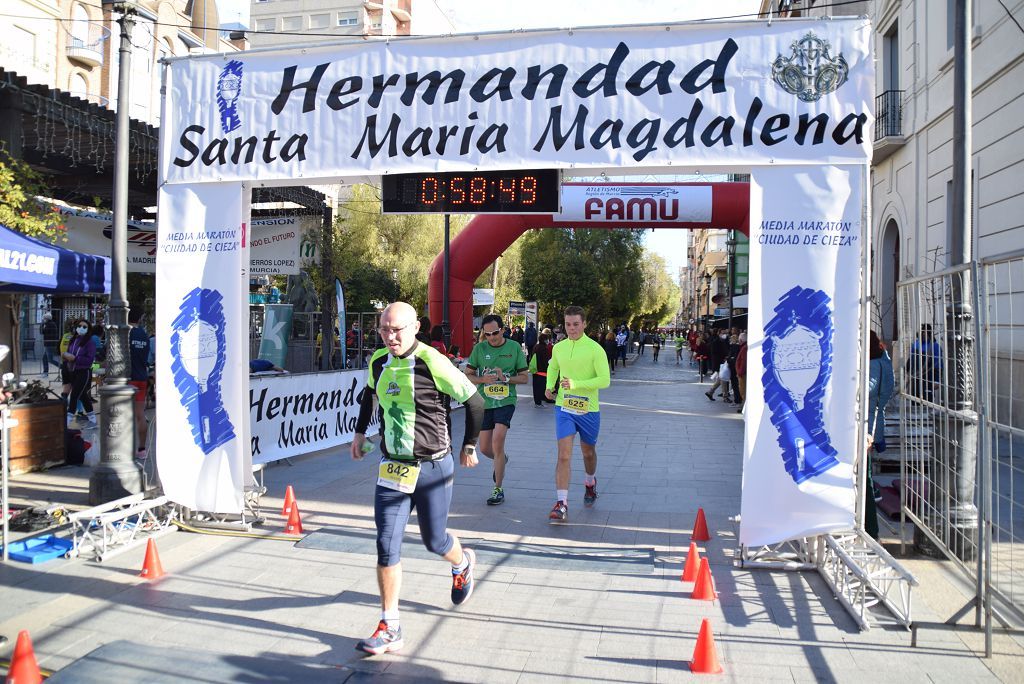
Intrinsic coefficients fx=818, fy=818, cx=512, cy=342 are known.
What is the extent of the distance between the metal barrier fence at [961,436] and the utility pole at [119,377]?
671 centimetres

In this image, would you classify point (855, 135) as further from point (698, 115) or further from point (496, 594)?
point (496, 594)

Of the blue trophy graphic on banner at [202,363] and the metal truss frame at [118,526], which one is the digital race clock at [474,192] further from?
the metal truss frame at [118,526]

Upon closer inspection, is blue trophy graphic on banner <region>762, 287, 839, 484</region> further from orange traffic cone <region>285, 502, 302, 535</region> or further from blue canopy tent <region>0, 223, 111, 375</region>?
blue canopy tent <region>0, 223, 111, 375</region>

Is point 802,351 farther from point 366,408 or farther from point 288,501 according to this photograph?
point 288,501

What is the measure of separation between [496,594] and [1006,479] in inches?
157

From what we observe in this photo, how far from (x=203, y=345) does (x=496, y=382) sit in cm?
265

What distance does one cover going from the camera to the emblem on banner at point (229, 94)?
263 inches

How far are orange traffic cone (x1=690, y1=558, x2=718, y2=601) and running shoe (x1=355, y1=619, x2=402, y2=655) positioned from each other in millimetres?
2020

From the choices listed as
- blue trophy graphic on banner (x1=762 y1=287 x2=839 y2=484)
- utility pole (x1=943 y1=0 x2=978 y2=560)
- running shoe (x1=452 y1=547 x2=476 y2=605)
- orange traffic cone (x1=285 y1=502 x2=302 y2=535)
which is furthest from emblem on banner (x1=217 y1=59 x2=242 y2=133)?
utility pole (x1=943 y1=0 x2=978 y2=560)

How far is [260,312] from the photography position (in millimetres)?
17891

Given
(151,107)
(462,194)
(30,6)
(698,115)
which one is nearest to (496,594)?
(462,194)

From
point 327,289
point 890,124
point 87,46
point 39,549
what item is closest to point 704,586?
point 39,549

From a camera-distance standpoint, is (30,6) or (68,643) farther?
(30,6)

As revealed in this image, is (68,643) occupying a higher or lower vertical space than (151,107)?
lower
